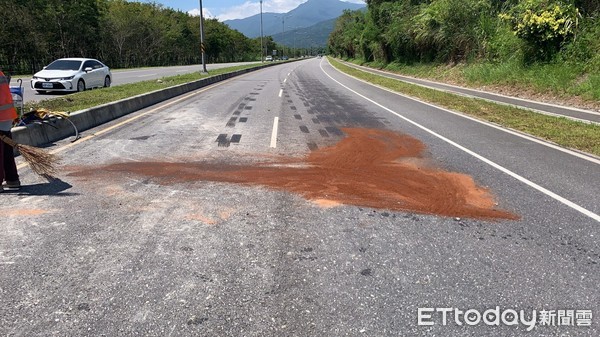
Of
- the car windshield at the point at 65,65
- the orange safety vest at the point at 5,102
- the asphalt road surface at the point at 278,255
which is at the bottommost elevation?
the asphalt road surface at the point at 278,255

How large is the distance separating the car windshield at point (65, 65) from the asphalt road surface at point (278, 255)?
45.2 ft

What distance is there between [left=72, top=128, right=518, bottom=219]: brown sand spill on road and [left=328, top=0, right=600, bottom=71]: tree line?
14.2m

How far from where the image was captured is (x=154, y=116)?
11.7m

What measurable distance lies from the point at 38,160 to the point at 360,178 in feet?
14.3

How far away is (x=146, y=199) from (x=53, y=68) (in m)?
16.5

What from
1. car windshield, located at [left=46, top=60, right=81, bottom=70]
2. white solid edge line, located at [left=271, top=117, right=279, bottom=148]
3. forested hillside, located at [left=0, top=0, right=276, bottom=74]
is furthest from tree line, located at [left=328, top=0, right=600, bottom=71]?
forested hillside, located at [left=0, top=0, right=276, bottom=74]

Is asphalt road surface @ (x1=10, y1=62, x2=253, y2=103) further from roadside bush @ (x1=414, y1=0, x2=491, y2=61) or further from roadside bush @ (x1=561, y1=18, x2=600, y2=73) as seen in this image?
roadside bush @ (x1=561, y1=18, x2=600, y2=73)

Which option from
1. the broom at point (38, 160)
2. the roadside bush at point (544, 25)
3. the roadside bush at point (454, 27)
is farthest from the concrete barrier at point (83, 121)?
the roadside bush at point (454, 27)

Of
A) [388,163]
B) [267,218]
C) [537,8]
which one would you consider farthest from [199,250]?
[537,8]

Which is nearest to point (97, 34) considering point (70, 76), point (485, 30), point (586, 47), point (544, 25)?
point (70, 76)

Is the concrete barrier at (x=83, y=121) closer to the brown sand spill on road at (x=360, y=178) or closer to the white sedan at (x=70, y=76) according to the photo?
the brown sand spill on road at (x=360, y=178)

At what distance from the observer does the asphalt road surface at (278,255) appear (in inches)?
109

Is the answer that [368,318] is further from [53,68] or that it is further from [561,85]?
[53,68]

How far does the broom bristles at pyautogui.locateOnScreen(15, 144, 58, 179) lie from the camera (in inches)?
217
